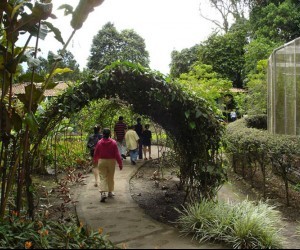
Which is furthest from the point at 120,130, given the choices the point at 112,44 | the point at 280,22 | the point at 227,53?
the point at 112,44

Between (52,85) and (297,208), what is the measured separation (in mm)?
5261

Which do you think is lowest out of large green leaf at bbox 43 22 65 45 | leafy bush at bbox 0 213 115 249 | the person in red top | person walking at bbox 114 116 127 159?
leafy bush at bbox 0 213 115 249

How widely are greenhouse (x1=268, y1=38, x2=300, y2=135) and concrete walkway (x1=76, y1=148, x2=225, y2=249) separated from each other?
5.36 m

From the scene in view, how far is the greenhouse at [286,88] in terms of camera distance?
39.3 feet

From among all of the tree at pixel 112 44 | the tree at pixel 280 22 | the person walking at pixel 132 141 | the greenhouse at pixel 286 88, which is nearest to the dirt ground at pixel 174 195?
the person walking at pixel 132 141

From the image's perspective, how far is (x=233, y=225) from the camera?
442 centimetres

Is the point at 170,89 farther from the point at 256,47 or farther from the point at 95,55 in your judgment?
the point at 95,55

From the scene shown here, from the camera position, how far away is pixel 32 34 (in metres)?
5.35

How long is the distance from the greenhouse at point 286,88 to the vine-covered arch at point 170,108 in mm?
6359

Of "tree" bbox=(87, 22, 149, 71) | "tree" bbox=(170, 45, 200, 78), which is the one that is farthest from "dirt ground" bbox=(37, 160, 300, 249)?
"tree" bbox=(87, 22, 149, 71)

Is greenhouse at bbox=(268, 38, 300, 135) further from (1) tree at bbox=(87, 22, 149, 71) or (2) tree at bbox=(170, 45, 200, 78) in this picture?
(1) tree at bbox=(87, 22, 149, 71)

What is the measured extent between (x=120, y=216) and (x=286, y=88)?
28.5 ft

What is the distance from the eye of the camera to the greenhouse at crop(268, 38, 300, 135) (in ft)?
39.3

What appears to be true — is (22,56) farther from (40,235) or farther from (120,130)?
(120,130)
